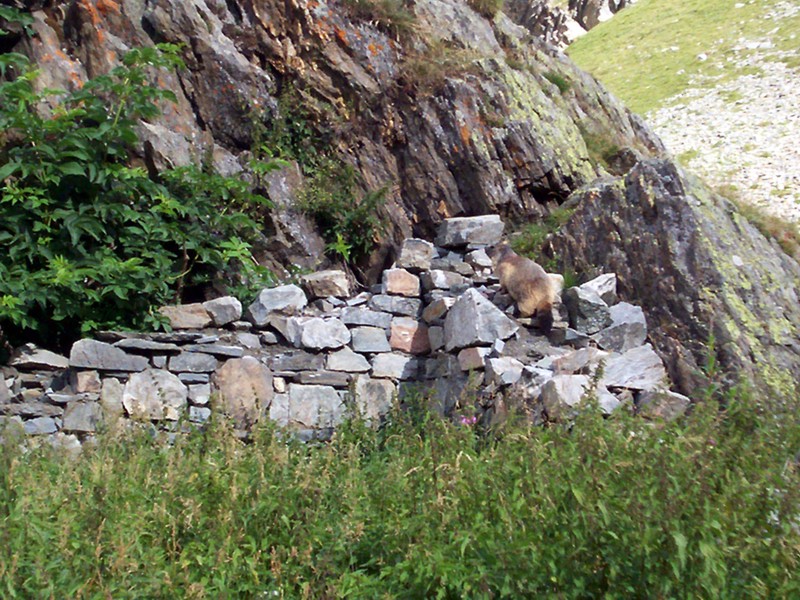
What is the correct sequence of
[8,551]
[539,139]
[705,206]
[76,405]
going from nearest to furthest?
[8,551]
[76,405]
[705,206]
[539,139]

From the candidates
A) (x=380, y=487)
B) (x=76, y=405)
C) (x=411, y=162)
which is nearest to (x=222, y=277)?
(x=76, y=405)

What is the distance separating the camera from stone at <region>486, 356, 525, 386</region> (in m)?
5.62

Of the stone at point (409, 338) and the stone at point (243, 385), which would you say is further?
the stone at point (409, 338)

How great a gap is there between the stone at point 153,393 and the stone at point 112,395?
0.10 ft

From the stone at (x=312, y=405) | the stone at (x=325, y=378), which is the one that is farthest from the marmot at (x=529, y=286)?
the stone at (x=312, y=405)

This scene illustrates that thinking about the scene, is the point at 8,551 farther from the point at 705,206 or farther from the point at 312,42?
the point at 312,42

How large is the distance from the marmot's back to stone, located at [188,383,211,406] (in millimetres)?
2603

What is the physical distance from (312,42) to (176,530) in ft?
21.1

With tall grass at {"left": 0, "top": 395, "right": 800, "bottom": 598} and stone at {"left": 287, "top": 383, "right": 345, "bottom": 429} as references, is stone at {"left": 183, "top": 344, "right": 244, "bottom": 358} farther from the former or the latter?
tall grass at {"left": 0, "top": 395, "right": 800, "bottom": 598}

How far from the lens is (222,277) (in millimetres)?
6898

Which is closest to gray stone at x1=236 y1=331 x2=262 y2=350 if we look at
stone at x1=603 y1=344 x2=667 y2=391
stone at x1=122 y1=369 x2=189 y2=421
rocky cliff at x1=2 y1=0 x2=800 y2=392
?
stone at x1=122 y1=369 x2=189 y2=421

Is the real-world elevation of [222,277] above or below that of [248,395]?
above

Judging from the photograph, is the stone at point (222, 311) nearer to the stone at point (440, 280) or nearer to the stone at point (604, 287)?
the stone at point (440, 280)

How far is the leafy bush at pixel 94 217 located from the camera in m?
6.07
